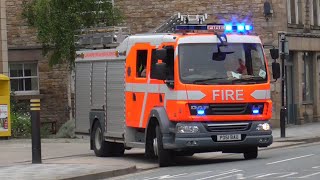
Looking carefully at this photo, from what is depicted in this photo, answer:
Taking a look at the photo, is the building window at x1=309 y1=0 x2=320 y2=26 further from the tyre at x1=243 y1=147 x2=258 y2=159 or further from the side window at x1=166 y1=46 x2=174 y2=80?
the side window at x1=166 y1=46 x2=174 y2=80

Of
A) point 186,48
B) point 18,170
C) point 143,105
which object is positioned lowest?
point 18,170

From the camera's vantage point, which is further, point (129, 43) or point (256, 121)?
point (129, 43)

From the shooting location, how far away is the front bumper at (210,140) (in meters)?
16.7

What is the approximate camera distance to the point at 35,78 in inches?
1464

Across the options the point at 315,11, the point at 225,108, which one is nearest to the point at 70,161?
the point at 225,108

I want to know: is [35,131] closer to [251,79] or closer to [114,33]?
[114,33]

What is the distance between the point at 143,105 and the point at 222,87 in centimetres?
214

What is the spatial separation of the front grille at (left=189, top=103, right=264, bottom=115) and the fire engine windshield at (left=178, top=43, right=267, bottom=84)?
0.51 m

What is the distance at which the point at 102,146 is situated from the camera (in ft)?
65.9

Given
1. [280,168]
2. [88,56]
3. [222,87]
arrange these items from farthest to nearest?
[88,56] < [222,87] < [280,168]

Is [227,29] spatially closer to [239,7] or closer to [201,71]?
[201,71]

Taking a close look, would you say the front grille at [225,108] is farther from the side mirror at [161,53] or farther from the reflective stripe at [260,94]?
the side mirror at [161,53]

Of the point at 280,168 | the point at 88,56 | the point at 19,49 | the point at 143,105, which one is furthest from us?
the point at 19,49

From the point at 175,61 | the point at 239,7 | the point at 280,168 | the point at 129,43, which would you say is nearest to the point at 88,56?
the point at 129,43
